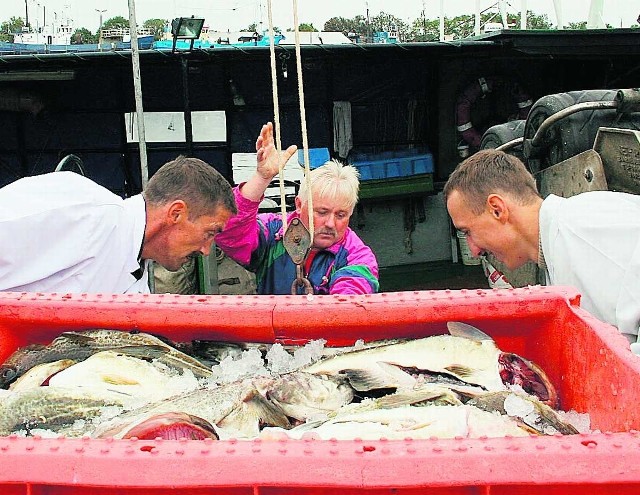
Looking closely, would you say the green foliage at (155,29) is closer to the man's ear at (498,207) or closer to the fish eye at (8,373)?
the man's ear at (498,207)

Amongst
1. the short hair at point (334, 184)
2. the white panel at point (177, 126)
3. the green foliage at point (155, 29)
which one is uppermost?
the green foliage at point (155, 29)

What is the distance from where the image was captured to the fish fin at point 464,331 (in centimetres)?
213

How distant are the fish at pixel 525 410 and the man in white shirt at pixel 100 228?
1844mm

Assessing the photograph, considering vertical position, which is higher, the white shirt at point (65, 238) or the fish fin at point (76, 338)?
the white shirt at point (65, 238)

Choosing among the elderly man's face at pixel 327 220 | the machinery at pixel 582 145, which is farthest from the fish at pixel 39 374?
the machinery at pixel 582 145

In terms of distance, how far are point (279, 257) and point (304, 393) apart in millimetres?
1858

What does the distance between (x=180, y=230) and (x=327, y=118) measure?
8.43 meters

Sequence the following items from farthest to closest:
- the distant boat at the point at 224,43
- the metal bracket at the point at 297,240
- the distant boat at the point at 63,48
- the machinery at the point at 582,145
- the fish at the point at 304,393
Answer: the distant boat at the point at 63,48
the distant boat at the point at 224,43
the machinery at the point at 582,145
the metal bracket at the point at 297,240
the fish at the point at 304,393

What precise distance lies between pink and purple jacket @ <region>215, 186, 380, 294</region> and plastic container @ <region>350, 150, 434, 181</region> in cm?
734

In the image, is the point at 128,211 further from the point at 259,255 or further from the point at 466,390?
the point at 466,390

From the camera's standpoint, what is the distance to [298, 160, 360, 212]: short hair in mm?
3598

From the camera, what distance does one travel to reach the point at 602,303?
2.53 meters

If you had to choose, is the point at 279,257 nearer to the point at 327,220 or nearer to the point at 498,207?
the point at 327,220

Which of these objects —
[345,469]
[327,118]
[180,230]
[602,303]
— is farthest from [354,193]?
[327,118]
